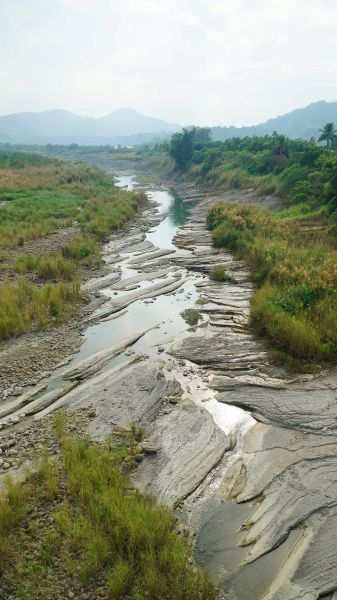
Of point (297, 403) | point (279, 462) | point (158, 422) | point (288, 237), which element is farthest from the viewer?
point (288, 237)

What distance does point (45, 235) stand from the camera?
3378 centimetres

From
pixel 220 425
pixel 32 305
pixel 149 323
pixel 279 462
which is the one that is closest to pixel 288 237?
pixel 149 323

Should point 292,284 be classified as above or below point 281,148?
below

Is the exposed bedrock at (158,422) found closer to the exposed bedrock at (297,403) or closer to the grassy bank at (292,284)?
the exposed bedrock at (297,403)

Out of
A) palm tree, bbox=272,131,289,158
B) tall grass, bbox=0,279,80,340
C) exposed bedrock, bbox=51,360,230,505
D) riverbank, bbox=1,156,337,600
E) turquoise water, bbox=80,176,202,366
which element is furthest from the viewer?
palm tree, bbox=272,131,289,158

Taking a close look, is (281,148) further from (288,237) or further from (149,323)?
(149,323)

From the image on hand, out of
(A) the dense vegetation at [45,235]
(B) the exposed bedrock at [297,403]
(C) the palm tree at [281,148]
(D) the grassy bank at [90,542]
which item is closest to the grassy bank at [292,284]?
(B) the exposed bedrock at [297,403]

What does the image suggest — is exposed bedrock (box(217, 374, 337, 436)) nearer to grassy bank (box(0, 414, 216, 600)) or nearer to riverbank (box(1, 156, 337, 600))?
riverbank (box(1, 156, 337, 600))

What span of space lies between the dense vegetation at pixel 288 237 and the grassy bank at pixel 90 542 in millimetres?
9092

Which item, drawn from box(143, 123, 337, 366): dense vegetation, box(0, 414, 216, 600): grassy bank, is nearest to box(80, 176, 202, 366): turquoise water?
box(143, 123, 337, 366): dense vegetation

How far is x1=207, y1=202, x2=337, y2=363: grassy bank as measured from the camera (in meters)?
16.1

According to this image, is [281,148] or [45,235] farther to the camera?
[281,148]

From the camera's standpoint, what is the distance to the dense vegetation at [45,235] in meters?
20.5

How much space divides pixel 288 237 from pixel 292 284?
33.7 feet
